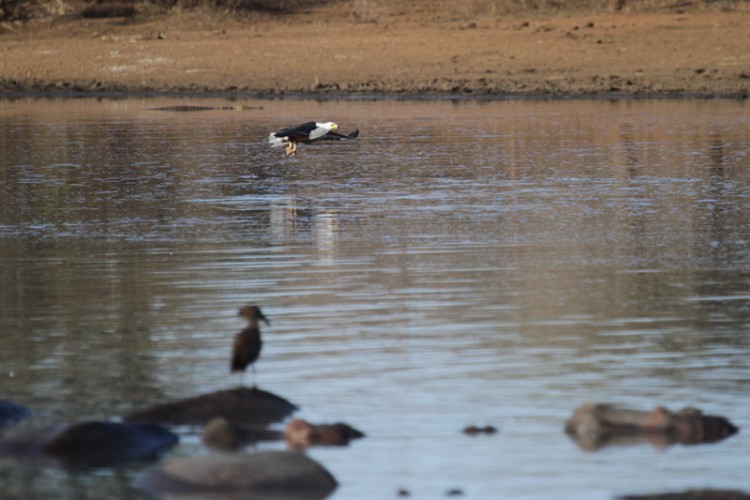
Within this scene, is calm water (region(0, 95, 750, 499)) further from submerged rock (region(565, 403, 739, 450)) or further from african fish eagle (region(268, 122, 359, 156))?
african fish eagle (region(268, 122, 359, 156))

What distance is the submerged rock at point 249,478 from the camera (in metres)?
6.79

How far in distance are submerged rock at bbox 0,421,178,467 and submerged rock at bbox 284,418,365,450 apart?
0.61 metres

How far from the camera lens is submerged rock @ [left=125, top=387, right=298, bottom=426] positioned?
7.99 metres

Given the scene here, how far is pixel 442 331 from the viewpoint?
10023 millimetres

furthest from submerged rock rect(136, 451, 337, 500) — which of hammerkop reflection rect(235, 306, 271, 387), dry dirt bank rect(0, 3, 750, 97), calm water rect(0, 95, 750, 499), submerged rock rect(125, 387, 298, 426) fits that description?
dry dirt bank rect(0, 3, 750, 97)

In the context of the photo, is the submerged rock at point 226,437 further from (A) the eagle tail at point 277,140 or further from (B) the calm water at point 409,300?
(A) the eagle tail at point 277,140

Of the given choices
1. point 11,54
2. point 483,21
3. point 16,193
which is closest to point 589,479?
point 16,193

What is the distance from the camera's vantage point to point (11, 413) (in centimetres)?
809

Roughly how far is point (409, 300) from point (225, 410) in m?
3.37

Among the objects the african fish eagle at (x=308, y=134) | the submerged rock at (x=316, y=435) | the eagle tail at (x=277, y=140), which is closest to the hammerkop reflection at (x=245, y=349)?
the submerged rock at (x=316, y=435)

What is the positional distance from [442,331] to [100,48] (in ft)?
119

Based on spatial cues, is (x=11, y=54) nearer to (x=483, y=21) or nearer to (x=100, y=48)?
(x=100, y=48)

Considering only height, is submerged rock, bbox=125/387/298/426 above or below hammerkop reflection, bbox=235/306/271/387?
below

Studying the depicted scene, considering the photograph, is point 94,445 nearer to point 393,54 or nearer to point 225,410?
point 225,410
